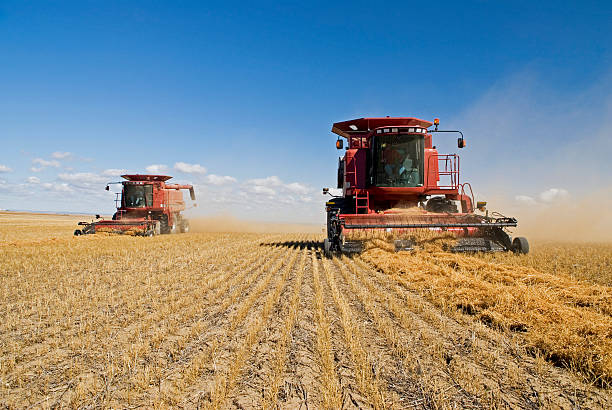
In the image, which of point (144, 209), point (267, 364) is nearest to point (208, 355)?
point (267, 364)

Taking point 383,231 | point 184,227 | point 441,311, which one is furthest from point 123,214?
point 441,311

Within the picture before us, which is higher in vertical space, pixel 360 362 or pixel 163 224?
pixel 163 224

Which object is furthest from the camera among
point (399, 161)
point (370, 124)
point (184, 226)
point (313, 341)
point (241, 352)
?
point (184, 226)

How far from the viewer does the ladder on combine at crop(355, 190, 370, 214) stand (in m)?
9.78

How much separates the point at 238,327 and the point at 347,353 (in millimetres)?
1379

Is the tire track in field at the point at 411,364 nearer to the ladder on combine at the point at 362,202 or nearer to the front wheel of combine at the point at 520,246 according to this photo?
the ladder on combine at the point at 362,202

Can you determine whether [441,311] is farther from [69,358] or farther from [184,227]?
[184,227]

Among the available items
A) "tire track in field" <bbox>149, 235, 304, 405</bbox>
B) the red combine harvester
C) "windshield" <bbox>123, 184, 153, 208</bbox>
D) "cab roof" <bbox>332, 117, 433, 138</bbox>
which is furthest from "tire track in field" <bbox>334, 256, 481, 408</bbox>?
→ "windshield" <bbox>123, 184, 153, 208</bbox>

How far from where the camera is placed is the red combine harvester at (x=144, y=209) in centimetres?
1697

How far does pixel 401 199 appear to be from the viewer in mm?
10266

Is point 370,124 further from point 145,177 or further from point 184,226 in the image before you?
point 184,226

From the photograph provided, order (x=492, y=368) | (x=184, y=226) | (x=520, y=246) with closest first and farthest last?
(x=492, y=368) → (x=520, y=246) → (x=184, y=226)

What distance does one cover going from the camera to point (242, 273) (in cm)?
710

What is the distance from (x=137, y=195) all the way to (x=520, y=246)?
18.1 m
